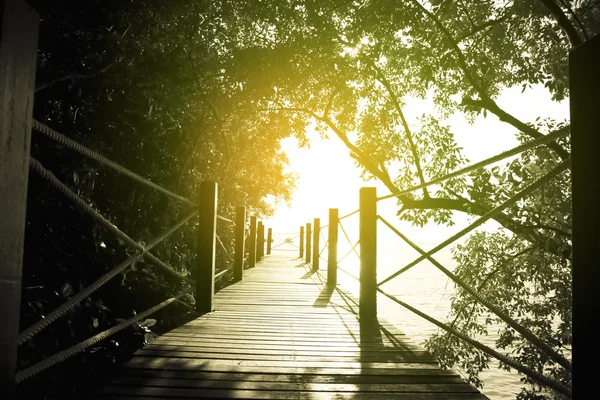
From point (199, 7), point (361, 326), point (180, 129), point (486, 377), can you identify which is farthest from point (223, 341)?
point (486, 377)

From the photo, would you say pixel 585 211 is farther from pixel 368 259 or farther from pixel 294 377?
pixel 368 259

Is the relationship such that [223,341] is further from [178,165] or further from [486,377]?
[486,377]

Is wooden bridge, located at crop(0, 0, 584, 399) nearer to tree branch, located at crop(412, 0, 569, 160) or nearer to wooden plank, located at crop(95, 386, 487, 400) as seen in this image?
wooden plank, located at crop(95, 386, 487, 400)

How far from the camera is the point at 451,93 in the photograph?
30.1 feet

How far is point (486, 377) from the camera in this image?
14672mm

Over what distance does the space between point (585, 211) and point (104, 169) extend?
15.8 ft

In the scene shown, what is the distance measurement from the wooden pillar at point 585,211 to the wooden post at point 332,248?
6.22 metres

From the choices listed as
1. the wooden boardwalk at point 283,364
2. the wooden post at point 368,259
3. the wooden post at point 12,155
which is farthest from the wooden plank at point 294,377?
the wooden post at point 368,259

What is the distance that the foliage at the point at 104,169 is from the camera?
11.3 feet

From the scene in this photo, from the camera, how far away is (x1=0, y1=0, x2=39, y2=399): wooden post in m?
1.32

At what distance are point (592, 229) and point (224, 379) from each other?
1970mm

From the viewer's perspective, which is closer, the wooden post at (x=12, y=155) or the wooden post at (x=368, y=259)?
the wooden post at (x=12, y=155)

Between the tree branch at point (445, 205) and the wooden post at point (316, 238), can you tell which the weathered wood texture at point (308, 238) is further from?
the tree branch at point (445, 205)

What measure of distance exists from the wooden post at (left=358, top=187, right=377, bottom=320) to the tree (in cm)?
275
